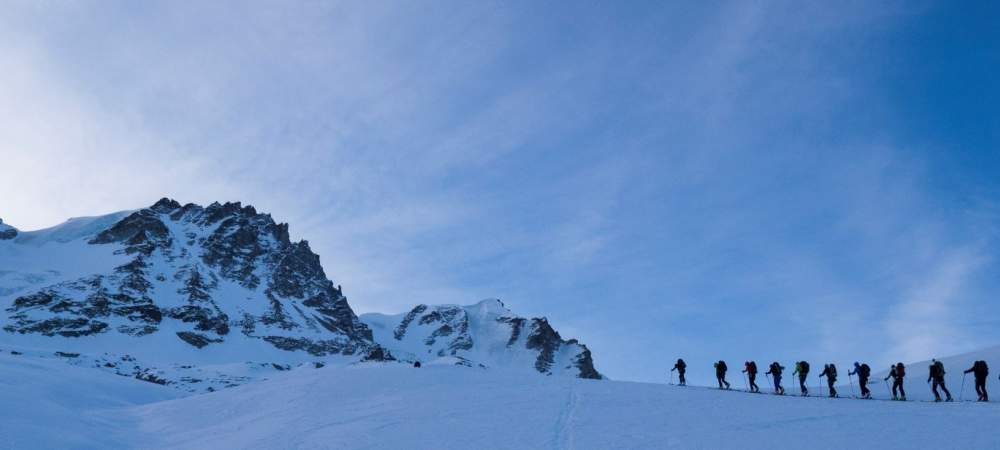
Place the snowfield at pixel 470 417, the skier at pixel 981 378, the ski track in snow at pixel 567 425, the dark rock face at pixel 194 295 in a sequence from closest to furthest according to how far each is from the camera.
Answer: the ski track in snow at pixel 567 425
the snowfield at pixel 470 417
the skier at pixel 981 378
the dark rock face at pixel 194 295

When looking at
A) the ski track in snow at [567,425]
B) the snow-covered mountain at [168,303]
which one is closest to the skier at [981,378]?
the ski track in snow at [567,425]

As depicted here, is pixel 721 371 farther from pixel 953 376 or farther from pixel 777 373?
pixel 953 376

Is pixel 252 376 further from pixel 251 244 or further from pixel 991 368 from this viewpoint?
pixel 251 244

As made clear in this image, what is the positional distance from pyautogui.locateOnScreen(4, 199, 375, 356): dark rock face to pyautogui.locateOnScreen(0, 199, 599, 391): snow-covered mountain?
33 cm

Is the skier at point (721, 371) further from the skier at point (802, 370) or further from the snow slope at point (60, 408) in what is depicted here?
the snow slope at point (60, 408)

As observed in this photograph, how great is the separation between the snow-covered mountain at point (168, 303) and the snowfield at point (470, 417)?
62287 mm

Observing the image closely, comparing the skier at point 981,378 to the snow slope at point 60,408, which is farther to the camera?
the skier at point 981,378

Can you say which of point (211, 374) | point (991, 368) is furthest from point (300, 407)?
point (211, 374)

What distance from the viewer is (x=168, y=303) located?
144 meters

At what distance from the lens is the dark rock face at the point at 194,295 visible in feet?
419

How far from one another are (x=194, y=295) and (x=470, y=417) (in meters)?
150

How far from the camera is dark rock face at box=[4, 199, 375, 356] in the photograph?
5032 inches

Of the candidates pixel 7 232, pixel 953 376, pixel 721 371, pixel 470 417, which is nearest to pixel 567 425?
pixel 470 417

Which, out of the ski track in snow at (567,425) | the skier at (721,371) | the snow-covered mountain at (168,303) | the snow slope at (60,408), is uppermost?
the snow-covered mountain at (168,303)
